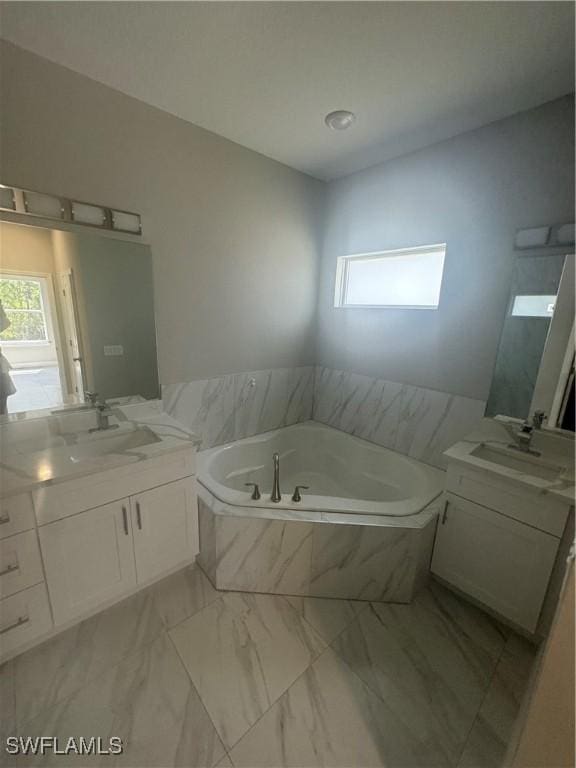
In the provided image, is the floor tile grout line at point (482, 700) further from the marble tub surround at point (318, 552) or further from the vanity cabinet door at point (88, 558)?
the vanity cabinet door at point (88, 558)

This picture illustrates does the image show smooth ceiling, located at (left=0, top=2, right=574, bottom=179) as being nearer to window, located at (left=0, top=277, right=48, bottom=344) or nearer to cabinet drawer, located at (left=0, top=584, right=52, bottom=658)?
window, located at (left=0, top=277, right=48, bottom=344)

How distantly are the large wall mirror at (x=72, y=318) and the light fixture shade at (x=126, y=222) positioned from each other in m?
0.07

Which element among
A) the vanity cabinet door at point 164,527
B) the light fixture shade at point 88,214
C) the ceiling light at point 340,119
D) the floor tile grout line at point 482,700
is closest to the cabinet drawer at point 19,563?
the vanity cabinet door at point 164,527

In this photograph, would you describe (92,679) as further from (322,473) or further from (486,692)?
(322,473)

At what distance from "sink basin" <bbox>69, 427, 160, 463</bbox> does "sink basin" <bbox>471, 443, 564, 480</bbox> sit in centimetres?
179

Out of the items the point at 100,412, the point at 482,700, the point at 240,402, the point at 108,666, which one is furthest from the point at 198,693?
the point at 240,402

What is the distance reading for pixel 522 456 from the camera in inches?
63.1

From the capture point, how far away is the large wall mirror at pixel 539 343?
5.02ft

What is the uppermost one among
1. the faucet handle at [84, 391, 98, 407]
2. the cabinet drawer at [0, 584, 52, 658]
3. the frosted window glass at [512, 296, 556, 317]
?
the frosted window glass at [512, 296, 556, 317]

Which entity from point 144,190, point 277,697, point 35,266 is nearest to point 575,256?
point 144,190

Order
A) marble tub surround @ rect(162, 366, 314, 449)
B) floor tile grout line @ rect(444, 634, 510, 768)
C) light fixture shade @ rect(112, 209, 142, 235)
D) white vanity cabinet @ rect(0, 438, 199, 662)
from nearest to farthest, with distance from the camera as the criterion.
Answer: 1. floor tile grout line @ rect(444, 634, 510, 768)
2. white vanity cabinet @ rect(0, 438, 199, 662)
3. light fixture shade @ rect(112, 209, 142, 235)
4. marble tub surround @ rect(162, 366, 314, 449)

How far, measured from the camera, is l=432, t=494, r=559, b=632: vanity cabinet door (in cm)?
137

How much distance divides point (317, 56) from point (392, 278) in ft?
4.45

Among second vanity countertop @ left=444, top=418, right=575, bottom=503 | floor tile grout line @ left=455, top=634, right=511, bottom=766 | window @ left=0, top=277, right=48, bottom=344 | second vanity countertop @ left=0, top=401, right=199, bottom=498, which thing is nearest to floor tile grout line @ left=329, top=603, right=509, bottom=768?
floor tile grout line @ left=455, top=634, right=511, bottom=766
